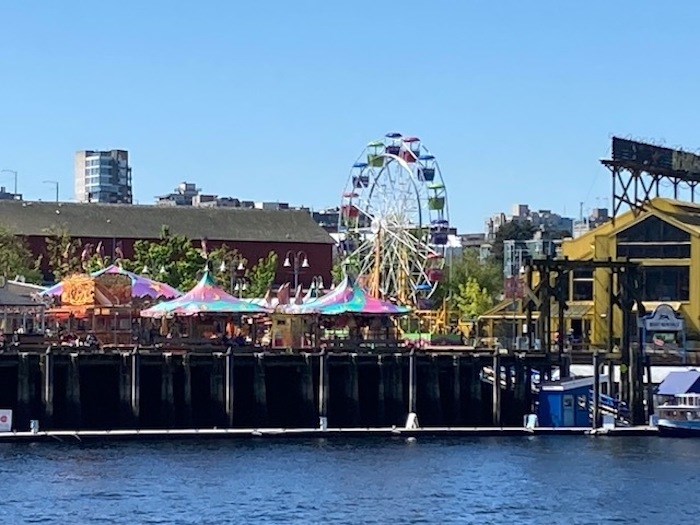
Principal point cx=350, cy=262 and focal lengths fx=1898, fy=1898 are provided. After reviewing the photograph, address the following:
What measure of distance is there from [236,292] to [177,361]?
6517 centimetres

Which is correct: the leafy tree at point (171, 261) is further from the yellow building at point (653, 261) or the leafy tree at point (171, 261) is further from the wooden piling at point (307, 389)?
the wooden piling at point (307, 389)

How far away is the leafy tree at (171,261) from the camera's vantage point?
15232 centimetres

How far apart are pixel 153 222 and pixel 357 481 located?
381 feet

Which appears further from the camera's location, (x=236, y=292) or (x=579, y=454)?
(x=236, y=292)

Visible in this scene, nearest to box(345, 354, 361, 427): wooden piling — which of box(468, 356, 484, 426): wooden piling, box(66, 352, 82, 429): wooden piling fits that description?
box(468, 356, 484, 426): wooden piling

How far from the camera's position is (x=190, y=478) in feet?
238

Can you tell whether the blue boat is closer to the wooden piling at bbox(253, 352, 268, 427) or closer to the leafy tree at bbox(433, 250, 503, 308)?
the wooden piling at bbox(253, 352, 268, 427)

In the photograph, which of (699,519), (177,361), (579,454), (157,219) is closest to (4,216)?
(157,219)

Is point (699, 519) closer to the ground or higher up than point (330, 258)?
closer to the ground

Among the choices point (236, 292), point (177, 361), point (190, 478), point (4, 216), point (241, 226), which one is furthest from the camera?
point (241, 226)

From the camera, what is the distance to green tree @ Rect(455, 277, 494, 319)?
167m

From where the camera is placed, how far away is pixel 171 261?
158875 millimetres

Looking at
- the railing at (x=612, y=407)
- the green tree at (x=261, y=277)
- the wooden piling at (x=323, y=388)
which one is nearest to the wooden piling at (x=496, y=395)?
the railing at (x=612, y=407)

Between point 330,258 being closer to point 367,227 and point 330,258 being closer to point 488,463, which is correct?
point 367,227
